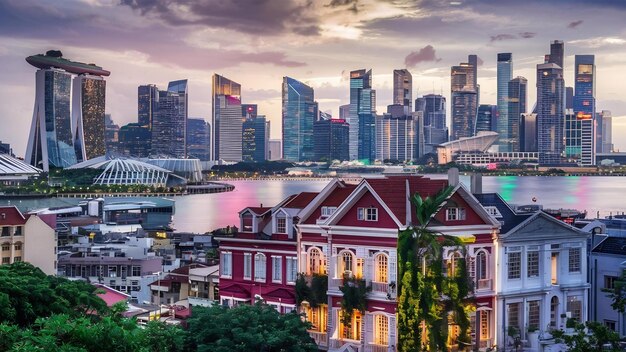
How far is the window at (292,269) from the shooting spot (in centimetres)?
2553

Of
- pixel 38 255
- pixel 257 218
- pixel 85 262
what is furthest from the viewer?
pixel 85 262

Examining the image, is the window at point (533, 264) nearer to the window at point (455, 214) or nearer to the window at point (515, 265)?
the window at point (515, 265)

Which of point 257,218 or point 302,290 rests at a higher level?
point 257,218

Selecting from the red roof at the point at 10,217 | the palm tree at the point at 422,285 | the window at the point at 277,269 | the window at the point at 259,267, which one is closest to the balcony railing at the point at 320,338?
the window at the point at 277,269

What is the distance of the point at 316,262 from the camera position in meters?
24.9

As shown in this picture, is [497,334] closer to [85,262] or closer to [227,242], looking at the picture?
[227,242]

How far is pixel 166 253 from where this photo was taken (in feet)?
182

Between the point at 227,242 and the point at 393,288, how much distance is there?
20.5 ft

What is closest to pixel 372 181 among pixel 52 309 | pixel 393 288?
pixel 393 288

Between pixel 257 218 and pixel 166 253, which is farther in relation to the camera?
pixel 166 253

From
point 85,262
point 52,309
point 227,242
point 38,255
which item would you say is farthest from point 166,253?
point 52,309

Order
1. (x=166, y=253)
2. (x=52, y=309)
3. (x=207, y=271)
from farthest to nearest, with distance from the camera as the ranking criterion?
(x=166, y=253), (x=207, y=271), (x=52, y=309)

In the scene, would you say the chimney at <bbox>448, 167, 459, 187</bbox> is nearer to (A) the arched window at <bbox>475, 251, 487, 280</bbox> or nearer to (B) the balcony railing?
(A) the arched window at <bbox>475, 251, 487, 280</bbox>

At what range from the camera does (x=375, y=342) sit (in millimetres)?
23203
